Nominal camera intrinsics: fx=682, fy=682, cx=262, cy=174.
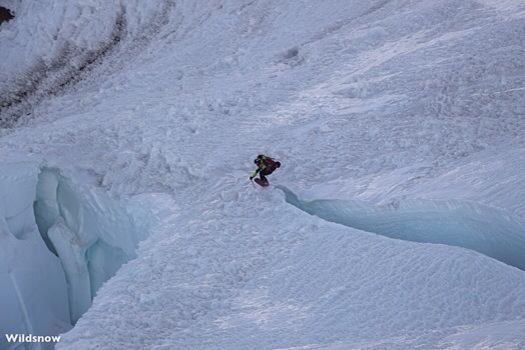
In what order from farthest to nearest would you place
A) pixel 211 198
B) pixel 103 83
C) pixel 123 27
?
pixel 123 27 → pixel 103 83 → pixel 211 198

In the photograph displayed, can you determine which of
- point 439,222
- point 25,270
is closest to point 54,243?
point 25,270

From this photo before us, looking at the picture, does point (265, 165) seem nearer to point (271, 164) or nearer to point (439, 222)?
point (271, 164)

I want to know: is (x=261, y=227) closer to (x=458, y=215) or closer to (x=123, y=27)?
(x=458, y=215)

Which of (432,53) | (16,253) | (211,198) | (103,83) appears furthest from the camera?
(103,83)

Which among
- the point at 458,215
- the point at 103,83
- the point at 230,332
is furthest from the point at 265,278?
the point at 103,83

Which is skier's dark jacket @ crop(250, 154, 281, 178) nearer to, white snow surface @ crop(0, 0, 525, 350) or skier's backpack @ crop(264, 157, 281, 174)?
skier's backpack @ crop(264, 157, 281, 174)

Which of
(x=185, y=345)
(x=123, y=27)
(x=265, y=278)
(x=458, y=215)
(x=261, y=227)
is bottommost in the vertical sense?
(x=185, y=345)
